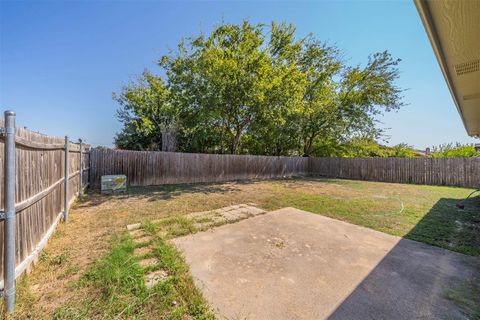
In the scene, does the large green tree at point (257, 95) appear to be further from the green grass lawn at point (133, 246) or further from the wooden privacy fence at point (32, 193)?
the wooden privacy fence at point (32, 193)

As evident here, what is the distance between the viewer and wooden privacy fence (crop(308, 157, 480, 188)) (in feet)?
29.6

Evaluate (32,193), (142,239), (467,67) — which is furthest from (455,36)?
(32,193)

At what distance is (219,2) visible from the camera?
882 centimetres

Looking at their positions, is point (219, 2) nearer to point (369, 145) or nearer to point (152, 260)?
point (152, 260)

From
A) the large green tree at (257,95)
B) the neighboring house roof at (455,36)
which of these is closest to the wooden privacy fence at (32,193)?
the neighboring house roof at (455,36)

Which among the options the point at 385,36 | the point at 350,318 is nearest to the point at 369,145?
the point at 385,36

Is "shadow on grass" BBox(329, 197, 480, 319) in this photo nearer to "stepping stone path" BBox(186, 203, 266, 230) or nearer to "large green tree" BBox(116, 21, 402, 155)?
"stepping stone path" BBox(186, 203, 266, 230)

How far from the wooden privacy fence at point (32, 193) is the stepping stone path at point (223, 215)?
1.91m

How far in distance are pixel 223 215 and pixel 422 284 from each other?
3000mm

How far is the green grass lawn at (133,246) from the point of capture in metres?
1.53

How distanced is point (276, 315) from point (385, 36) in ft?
26.1

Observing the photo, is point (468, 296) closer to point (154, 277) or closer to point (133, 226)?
point (154, 277)

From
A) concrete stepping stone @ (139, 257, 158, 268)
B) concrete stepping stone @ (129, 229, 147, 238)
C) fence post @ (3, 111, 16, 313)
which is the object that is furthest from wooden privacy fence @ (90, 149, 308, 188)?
fence post @ (3, 111, 16, 313)

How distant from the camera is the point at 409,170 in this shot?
1041cm
